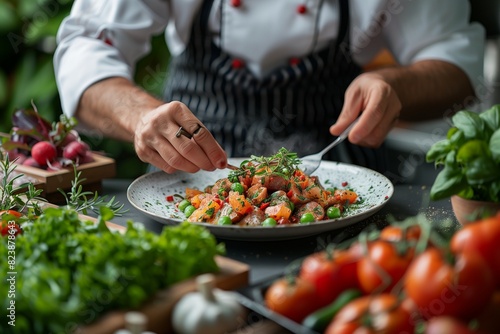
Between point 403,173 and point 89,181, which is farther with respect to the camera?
point 403,173

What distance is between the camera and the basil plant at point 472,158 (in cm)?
114

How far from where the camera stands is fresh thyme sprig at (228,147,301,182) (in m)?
1.45

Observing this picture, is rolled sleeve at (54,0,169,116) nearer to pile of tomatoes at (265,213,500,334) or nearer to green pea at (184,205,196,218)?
green pea at (184,205,196,218)

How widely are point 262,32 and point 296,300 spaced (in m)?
1.32

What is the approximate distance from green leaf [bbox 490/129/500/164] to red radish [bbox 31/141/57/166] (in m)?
1.02

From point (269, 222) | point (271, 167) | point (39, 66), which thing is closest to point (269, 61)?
point (271, 167)

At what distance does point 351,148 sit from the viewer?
2.22m

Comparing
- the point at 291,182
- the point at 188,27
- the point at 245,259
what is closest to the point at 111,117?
the point at 188,27

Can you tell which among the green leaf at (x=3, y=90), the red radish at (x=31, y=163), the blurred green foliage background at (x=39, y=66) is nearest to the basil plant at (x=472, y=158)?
the red radish at (x=31, y=163)

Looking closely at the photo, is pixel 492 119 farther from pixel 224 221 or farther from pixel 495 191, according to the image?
pixel 224 221

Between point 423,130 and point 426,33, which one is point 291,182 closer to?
point 426,33

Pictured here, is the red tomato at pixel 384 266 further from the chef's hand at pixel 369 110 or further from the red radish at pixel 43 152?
the red radish at pixel 43 152

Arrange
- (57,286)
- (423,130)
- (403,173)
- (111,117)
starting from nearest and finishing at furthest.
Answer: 1. (57,286)
2. (111,117)
3. (403,173)
4. (423,130)

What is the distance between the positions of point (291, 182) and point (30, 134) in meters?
0.69
